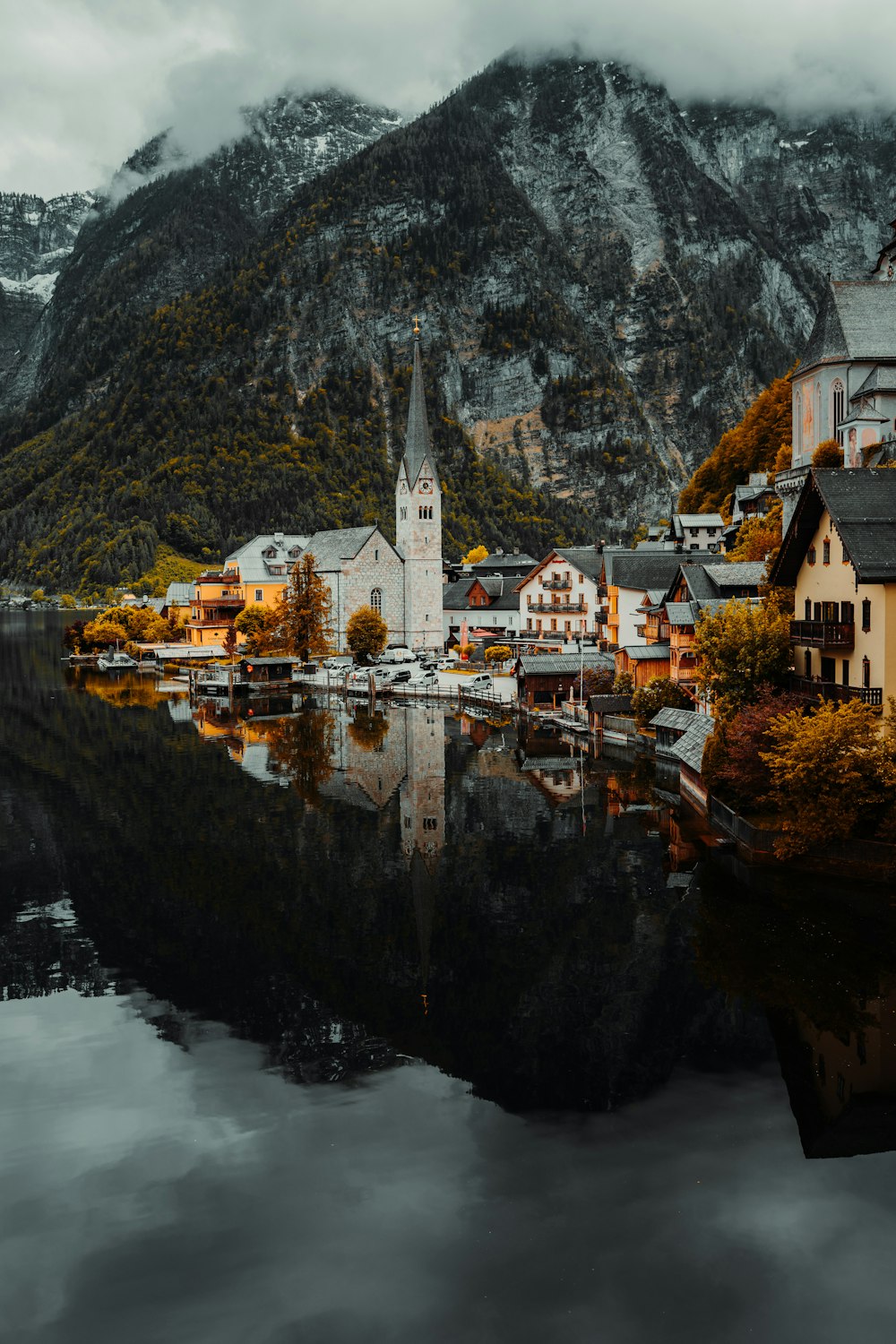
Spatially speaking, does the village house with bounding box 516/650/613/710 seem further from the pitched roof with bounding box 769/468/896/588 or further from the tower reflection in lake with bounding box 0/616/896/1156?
the pitched roof with bounding box 769/468/896/588

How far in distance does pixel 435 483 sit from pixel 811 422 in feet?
212

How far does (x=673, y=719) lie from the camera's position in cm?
5419

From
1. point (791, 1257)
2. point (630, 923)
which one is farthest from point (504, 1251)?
point (630, 923)

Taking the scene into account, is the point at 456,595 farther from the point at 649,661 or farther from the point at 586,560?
the point at 649,661

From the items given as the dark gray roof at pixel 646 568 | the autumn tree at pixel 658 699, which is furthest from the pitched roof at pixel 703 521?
the autumn tree at pixel 658 699

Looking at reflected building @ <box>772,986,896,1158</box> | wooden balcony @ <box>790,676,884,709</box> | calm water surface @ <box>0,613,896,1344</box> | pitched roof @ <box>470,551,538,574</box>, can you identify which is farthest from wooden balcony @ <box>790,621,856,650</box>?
pitched roof @ <box>470,551,538,574</box>

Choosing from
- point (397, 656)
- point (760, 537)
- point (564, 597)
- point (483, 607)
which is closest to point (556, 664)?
point (760, 537)

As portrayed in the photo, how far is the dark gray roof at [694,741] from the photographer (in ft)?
151

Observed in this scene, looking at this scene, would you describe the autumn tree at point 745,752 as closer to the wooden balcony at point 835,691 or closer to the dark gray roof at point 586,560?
the wooden balcony at point 835,691

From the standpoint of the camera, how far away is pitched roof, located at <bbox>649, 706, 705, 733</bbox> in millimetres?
52397

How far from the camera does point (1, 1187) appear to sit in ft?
61.5

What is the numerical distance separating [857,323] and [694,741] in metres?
28.9

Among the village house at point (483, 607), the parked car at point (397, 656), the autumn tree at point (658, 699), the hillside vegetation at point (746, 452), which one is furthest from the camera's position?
the village house at point (483, 607)

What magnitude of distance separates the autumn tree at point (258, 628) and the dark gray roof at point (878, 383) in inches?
2463
